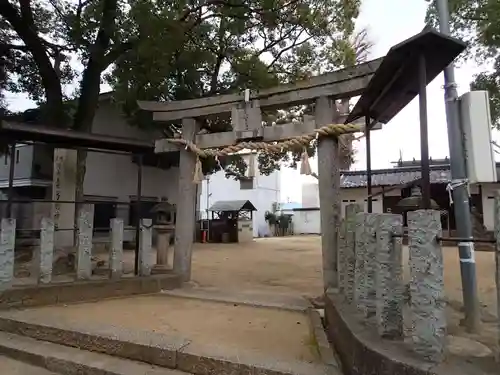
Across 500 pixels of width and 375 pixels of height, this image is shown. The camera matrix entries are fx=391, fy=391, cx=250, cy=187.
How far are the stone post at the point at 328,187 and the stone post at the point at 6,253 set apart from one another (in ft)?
13.4

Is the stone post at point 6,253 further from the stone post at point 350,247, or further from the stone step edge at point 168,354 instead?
the stone post at point 350,247

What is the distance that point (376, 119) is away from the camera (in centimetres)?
494

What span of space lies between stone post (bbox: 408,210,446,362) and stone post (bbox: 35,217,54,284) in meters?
4.84

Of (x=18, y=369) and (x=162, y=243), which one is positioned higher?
(x=162, y=243)

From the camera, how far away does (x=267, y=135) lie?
5.98m

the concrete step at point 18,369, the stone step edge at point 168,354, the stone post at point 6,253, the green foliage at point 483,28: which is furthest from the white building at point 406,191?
the concrete step at point 18,369

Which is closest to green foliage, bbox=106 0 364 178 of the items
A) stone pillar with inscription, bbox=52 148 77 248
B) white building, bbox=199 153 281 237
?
stone pillar with inscription, bbox=52 148 77 248

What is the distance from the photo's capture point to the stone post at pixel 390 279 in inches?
101

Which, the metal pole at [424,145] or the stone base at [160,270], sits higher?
the metal pole at [424,145]

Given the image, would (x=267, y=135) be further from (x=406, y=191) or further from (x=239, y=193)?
(x=239, y=193)

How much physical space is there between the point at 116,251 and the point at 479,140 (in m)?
4.97

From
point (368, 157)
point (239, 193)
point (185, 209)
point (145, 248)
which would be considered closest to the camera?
point (368, 157)

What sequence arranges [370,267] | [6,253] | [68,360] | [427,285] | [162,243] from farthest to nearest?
1. [162,243]
2. [6,253]
3. [68,360]
4. [370,267]
5. [427,285]

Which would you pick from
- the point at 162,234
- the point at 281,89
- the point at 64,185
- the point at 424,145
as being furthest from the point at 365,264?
the point at 64,185
